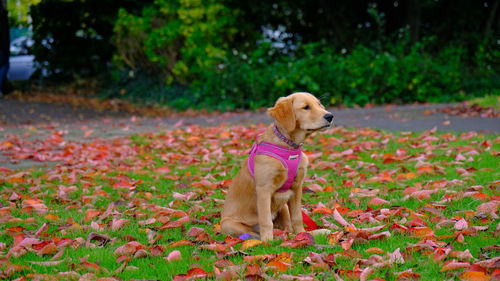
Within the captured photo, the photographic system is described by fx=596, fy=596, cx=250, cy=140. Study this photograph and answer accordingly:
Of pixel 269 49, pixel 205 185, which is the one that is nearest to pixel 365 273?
pixel 205 185

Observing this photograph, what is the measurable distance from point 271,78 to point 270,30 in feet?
15.1

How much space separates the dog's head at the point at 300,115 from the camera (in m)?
4.38

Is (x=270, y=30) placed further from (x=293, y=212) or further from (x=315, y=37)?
(x=293, y=212)

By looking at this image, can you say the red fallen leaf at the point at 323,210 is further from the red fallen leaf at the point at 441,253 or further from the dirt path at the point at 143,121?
the dirt path at the point at 143,121

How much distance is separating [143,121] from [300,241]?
10590 millimetres

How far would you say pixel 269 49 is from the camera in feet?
58.6

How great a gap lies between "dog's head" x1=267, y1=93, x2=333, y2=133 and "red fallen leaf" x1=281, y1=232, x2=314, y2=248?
2.53ft

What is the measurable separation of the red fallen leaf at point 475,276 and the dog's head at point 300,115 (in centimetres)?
149

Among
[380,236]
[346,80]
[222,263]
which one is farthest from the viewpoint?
[346,80]

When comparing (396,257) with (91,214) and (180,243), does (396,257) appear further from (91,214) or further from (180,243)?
(91,214)

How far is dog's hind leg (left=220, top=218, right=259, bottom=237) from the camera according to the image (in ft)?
14.6

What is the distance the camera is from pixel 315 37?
65.3 ft

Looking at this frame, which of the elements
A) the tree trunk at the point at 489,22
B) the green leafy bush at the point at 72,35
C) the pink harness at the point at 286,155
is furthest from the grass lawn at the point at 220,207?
the green leafy bush at the point at 72,35

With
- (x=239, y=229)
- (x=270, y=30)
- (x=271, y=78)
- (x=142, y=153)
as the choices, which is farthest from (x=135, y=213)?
(x=270, y=30)
